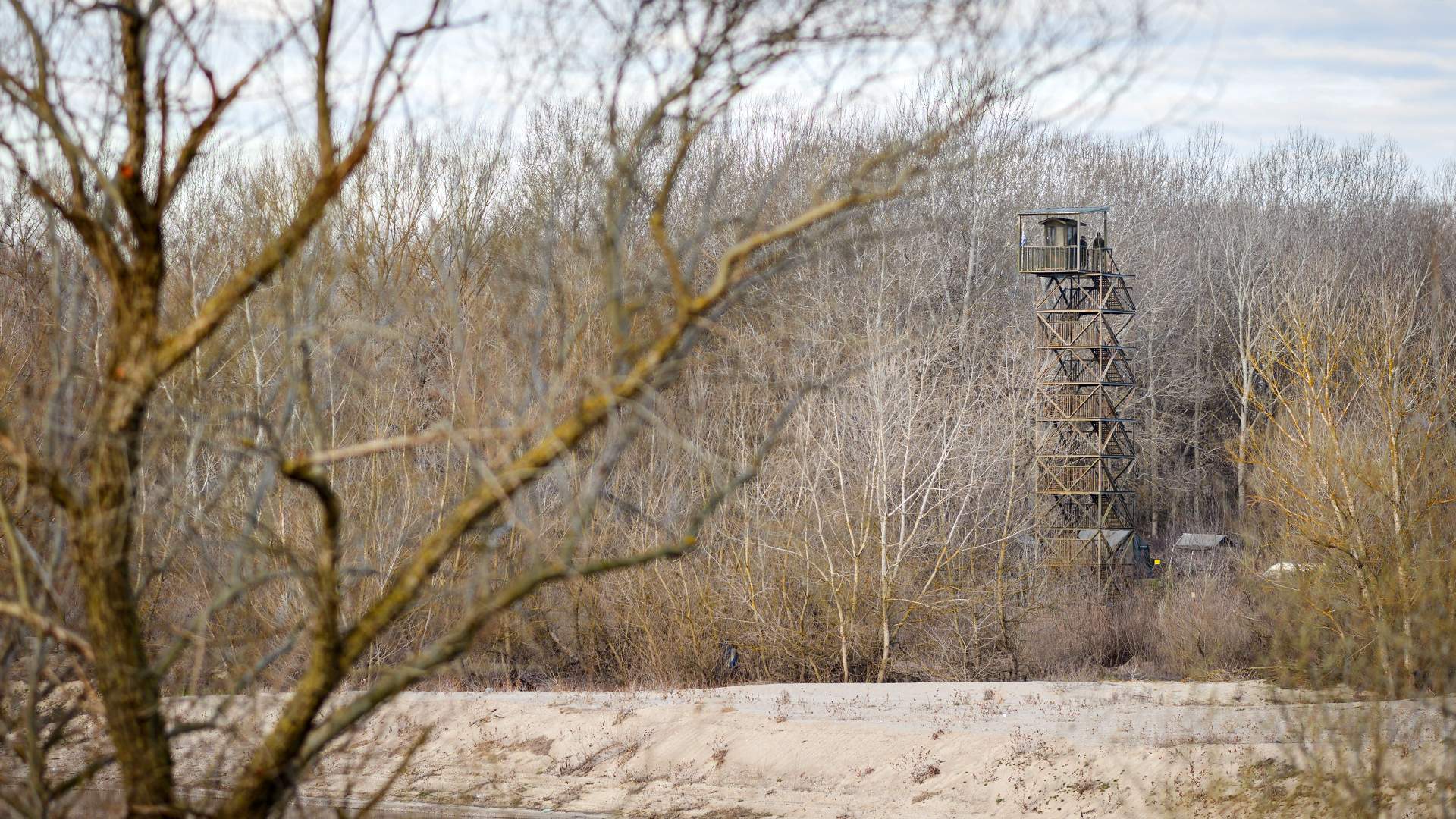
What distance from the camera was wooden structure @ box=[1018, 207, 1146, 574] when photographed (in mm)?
28797

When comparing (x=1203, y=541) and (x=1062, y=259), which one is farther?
(x=1203, y=541)

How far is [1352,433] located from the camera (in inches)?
831

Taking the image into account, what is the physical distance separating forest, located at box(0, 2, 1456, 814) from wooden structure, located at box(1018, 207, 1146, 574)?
34.2 inches

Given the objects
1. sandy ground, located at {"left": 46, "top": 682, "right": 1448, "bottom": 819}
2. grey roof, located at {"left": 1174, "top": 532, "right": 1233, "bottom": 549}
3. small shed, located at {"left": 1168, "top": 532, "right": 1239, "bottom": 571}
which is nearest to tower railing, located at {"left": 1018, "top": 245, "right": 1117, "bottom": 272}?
small shed, located at {"left": 1168, "top": 532, "right": 1239, "bottom": 571}

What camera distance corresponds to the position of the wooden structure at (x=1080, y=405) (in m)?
28.8

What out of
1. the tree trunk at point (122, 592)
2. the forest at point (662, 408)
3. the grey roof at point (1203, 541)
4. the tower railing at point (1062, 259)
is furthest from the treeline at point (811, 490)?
the grey roof at point (1203, 541)

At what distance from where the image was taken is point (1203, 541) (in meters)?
34.2

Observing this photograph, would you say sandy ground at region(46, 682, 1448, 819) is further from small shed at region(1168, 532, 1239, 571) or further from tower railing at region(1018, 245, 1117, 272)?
tower railing at region(1018, 245, 1117, 272)

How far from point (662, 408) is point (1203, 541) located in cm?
3255

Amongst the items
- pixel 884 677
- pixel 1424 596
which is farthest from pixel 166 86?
pixel 884 677

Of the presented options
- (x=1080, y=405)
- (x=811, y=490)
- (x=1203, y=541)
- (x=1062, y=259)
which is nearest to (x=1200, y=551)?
(x=1203, y=541)

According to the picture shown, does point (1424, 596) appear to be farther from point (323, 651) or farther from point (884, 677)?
point (884, 677)

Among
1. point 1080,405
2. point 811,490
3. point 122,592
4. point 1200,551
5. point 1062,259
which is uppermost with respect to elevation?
point 1062,259

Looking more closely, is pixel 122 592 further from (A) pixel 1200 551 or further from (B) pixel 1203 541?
(B) pixel 1203 541
